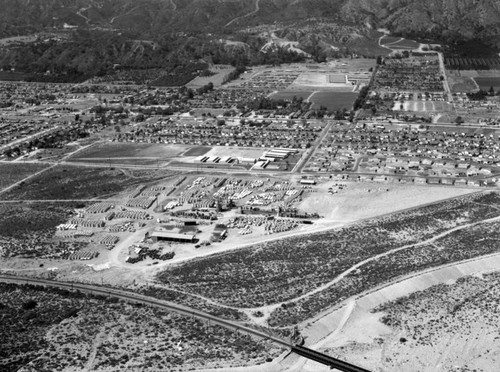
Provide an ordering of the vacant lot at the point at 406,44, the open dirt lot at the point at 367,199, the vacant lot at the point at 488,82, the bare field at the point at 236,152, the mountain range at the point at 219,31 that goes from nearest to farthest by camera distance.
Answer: the open dirt lot at the point at 367,199
the bare field at the point at 236,152
the vacant lot at the point at 488,82
the mountain range at the point at 219,31
the vacant lot at the point at 406,44

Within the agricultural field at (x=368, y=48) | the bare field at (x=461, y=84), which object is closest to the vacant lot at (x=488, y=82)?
the bare field at (x=461, y=84)

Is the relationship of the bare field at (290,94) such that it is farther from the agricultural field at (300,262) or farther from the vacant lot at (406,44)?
the agricultural field at (300,262)

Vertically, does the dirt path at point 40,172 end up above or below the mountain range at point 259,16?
below

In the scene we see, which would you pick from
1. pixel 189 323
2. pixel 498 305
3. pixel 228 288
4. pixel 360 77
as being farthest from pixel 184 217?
pixel 360 77

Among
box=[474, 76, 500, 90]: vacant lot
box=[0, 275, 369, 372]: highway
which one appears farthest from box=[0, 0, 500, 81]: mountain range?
box=[0, 275, 369, 372]: highway

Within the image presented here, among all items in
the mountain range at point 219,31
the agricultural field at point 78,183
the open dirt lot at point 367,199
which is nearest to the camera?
the open dirt lot at point 367,199

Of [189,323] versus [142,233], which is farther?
[142,233]

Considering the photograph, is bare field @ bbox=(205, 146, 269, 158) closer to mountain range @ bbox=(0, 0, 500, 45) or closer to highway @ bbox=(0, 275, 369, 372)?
highway @ bbox=(0, 275, 369, 372)

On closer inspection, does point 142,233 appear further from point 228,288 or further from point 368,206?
point 368,206
